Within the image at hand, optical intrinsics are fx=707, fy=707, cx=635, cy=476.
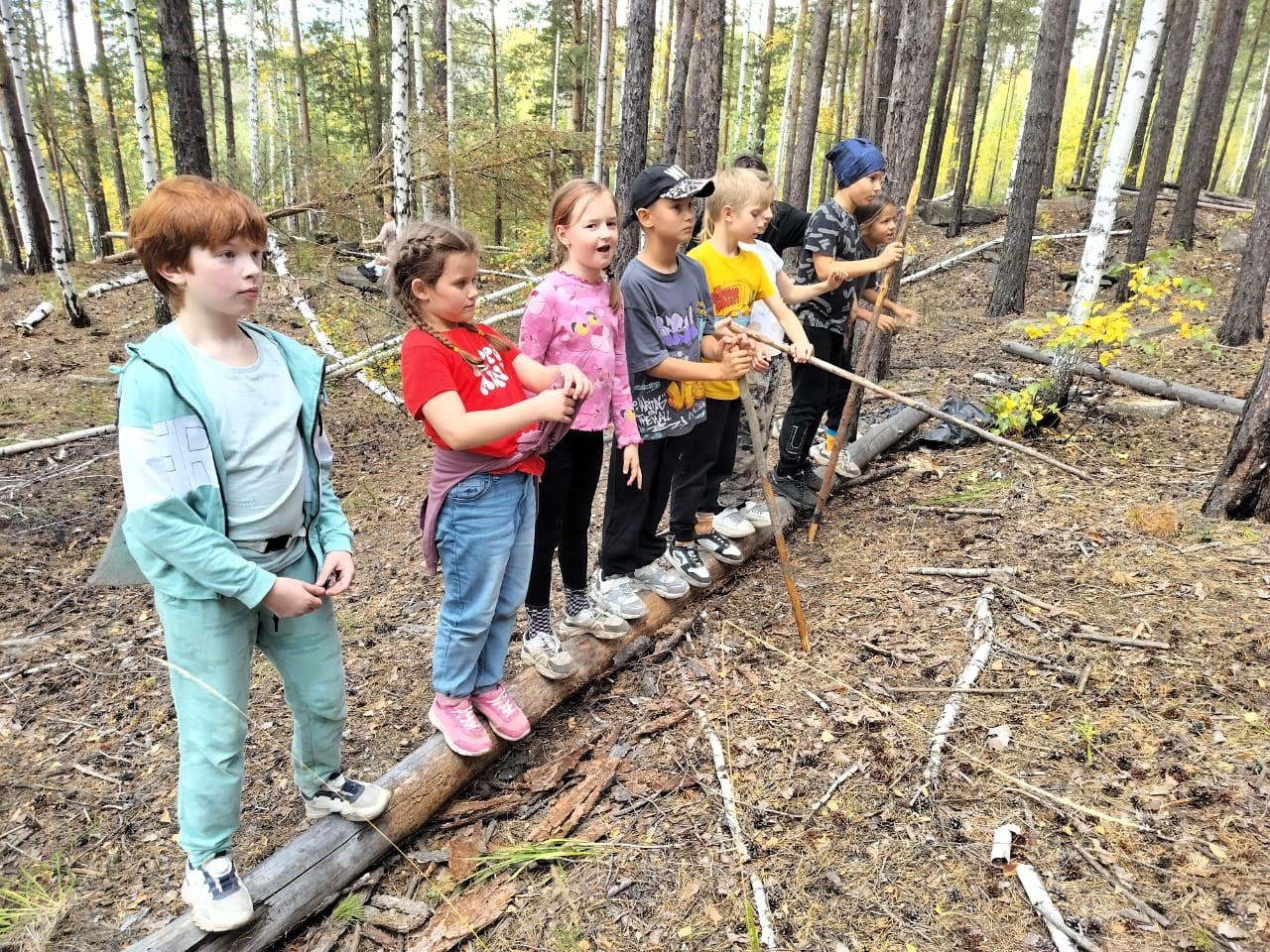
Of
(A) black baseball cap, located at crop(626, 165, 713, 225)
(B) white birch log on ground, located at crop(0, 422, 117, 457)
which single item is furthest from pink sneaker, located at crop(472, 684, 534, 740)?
(B) white birch log on ground, located at crop(0, 422, 117, 457)

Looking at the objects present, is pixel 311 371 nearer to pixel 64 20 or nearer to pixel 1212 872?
pixel 1212 872

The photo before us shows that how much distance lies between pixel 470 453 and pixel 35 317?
1200cm

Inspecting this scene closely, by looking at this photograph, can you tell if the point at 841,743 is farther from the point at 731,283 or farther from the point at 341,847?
the point at 731,283

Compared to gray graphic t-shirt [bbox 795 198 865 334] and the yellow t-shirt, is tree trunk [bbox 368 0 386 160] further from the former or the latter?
the yellow t-shirt

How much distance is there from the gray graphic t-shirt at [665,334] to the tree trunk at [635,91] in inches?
214

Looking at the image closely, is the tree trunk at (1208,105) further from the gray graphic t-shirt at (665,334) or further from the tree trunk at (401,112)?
the gray graphic t-shirt at (665,334)

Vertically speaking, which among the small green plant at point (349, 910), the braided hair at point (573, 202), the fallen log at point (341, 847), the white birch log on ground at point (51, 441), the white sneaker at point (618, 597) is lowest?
the white birch log on ground at point (51, 441)

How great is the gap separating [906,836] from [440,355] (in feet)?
7.51

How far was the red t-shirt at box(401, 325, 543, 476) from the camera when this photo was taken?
8.01ft

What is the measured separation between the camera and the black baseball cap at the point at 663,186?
3.19 m

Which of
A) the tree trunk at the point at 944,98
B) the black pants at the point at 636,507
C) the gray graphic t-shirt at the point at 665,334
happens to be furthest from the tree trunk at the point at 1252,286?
the tree trunk at the point at 944,98

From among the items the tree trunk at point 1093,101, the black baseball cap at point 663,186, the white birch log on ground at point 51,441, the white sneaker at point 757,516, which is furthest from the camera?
the tree trunk at point 1093,101

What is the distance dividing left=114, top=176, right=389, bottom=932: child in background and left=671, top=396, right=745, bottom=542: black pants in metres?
2.16

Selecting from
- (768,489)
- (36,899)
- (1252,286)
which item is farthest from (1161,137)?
(36,899)
